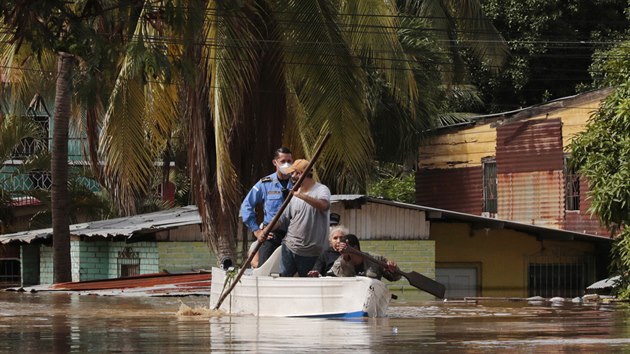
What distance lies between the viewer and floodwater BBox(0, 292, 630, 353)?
33.9ft

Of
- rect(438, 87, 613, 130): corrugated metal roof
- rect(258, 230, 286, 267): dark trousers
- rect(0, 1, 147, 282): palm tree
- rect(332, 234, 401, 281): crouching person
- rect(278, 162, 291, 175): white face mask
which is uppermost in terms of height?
rect(438, 87, 613, 130): corrugated metal roof

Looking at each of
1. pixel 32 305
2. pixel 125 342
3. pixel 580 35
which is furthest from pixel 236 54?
pixel 580 35

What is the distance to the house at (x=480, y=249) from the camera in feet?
98.9

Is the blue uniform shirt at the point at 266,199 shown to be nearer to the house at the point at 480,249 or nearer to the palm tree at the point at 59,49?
the palm tree at the point at 59,49

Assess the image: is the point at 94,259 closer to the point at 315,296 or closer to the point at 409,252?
the point at 409,252

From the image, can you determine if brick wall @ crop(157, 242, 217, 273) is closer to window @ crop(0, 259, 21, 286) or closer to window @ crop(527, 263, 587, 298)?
window @ crop(527, 263, 587, 298)

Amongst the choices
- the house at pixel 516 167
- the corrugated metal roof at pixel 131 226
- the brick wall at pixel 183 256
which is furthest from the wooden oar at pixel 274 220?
the house at pixel 516 167

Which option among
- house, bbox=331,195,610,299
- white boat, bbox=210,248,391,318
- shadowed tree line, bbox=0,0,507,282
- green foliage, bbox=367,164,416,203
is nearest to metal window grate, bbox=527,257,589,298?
house, bbox=331,195,610,299

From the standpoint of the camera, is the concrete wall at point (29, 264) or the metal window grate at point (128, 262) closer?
the metal window grate at point (128, 262)

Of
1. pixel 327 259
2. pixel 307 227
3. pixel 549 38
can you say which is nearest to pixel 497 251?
pixel 549 38

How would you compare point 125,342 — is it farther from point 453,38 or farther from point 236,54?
point 453,38

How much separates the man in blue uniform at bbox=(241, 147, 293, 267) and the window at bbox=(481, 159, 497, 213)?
69.9 feet

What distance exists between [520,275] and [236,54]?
14885 millimetres

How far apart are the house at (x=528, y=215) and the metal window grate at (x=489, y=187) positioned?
3cm
